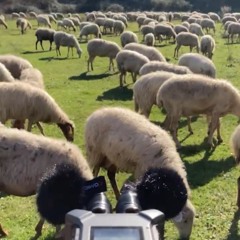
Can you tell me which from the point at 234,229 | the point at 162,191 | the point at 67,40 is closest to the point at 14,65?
the point at 234,229

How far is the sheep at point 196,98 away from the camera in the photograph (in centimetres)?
1102

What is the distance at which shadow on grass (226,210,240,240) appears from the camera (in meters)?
7.08

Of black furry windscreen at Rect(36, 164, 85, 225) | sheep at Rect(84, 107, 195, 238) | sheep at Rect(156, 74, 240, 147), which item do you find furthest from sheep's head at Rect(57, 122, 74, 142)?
black furry windscreen at Rect(36, 164, 85, 225)

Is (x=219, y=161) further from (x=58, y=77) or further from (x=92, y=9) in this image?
(x=92, y=9)

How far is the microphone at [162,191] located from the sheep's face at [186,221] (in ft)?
12.5

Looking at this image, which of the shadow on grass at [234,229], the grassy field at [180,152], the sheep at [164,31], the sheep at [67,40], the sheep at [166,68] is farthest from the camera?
the sheep at [164,31]

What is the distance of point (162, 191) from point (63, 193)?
542mm

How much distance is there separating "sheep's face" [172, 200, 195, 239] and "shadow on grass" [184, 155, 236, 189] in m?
2.28

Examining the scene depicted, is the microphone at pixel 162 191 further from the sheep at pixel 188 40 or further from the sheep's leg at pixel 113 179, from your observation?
the sheep at pixel 188 40

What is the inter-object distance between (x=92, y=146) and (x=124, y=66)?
35.9 ft

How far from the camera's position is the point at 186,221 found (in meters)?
6.57

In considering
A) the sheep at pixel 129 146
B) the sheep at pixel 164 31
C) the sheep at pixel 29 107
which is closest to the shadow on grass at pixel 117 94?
the sheep at pixel 29 107

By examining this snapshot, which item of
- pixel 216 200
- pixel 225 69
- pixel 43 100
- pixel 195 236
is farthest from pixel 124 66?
pixel 195 236

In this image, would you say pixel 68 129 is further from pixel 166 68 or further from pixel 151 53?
pixel 151 53
